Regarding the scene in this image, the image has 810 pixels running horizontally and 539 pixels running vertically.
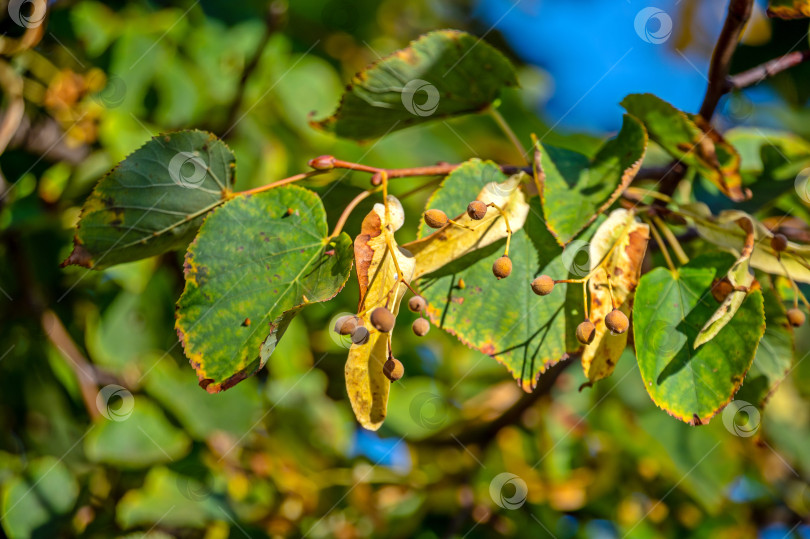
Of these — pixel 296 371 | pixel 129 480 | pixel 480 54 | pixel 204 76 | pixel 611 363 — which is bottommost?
pixel 129 480

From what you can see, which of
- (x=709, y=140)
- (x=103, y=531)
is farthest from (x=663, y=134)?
(x=103, y=531)

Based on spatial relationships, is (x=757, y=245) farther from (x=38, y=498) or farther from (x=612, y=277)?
(x=38, y=498)

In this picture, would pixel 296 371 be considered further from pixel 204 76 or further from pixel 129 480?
pixel 204 76

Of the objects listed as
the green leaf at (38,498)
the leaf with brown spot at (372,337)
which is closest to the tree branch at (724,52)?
the leaf with brown spot at (372,337)

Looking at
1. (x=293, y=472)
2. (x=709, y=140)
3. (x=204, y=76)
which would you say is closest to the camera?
(x=709, y=140)

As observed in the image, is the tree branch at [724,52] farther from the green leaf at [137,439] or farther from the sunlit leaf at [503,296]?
the green leaf at [137,439]

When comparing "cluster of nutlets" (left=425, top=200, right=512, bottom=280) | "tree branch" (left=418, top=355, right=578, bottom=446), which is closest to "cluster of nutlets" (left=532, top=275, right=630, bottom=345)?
"cluster of nutlets" (left=425, top=200, right=512, bottom=280)
